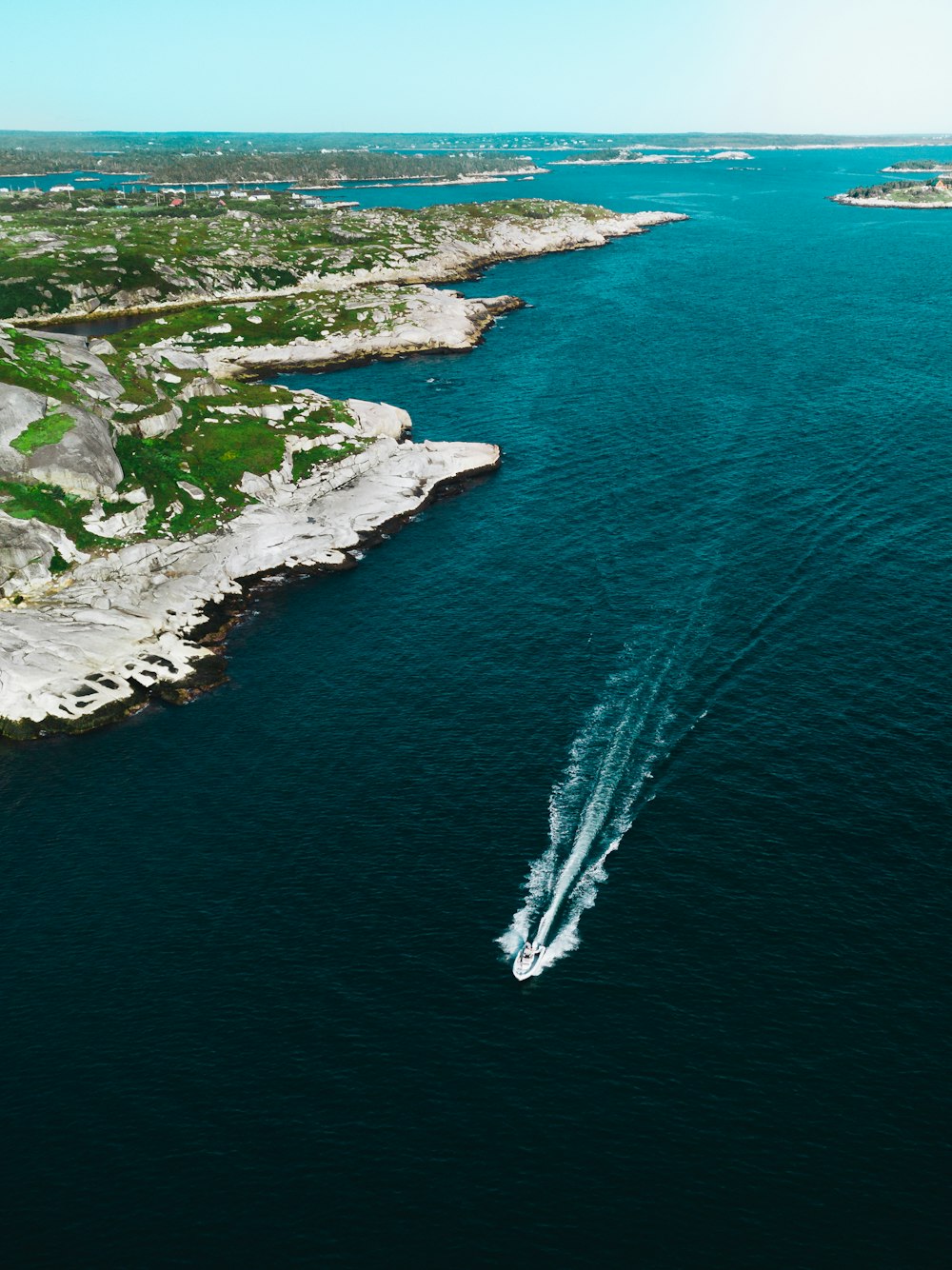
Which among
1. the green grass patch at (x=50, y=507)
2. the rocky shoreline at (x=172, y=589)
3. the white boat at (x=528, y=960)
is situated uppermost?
the green grass patch at (x=50, y=507)

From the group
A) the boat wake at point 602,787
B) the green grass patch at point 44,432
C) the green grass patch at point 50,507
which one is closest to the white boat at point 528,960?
the boat wake at point 602,787

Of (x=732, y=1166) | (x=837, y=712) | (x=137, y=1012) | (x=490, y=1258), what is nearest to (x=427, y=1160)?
(x=490, y=1258)

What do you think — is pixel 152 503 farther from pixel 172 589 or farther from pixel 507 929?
pixel 507 929

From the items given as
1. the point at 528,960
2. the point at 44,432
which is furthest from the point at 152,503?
the point at 528,960

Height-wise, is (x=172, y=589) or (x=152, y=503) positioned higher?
(x=152, y=503)

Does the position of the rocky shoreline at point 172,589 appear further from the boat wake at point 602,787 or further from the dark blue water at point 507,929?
the boat wake at point 602,787

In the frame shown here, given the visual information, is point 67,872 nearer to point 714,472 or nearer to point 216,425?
point 216,425
